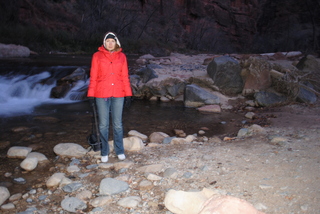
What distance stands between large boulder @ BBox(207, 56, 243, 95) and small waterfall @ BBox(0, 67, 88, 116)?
15.0 ft

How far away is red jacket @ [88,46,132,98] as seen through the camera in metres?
3.84

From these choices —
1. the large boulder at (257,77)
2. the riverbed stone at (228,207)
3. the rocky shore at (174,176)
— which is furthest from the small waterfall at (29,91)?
the riverbed stone at (228,207)

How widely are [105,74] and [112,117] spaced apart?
0.66 metres

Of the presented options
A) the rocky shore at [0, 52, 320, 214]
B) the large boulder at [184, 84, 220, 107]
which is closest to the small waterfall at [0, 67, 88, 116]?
the large boulder at [184, 84, 220, 107]

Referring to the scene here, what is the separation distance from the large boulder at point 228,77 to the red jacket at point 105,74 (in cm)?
627

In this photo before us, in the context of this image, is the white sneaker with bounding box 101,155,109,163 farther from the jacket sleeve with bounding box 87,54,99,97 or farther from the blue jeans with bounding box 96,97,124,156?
the jacket sleeve with bounding box 87,54,99,97

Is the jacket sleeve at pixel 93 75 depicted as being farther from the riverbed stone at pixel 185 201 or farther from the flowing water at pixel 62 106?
the flowing water at pixel 62 106

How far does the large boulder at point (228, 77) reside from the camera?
9.66 metres

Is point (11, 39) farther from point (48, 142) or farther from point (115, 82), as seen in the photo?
point (115, 82)

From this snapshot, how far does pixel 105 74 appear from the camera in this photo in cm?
386

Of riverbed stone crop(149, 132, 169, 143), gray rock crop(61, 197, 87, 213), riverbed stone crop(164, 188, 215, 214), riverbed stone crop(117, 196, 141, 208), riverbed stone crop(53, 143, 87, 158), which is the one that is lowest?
riverbed stone crop(149, 132, 169, 143)

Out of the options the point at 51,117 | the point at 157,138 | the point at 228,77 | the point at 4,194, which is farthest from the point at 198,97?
the point at 4,194

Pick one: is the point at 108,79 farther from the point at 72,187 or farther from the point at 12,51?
the point at 12,51

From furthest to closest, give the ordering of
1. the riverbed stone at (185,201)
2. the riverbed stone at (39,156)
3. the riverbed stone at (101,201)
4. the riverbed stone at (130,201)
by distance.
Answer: the riverbed stone at (39,156)
the riverbed stone at (101,201)
the riverbed stone at (130,201)
the riverbed stone at (185,201)
